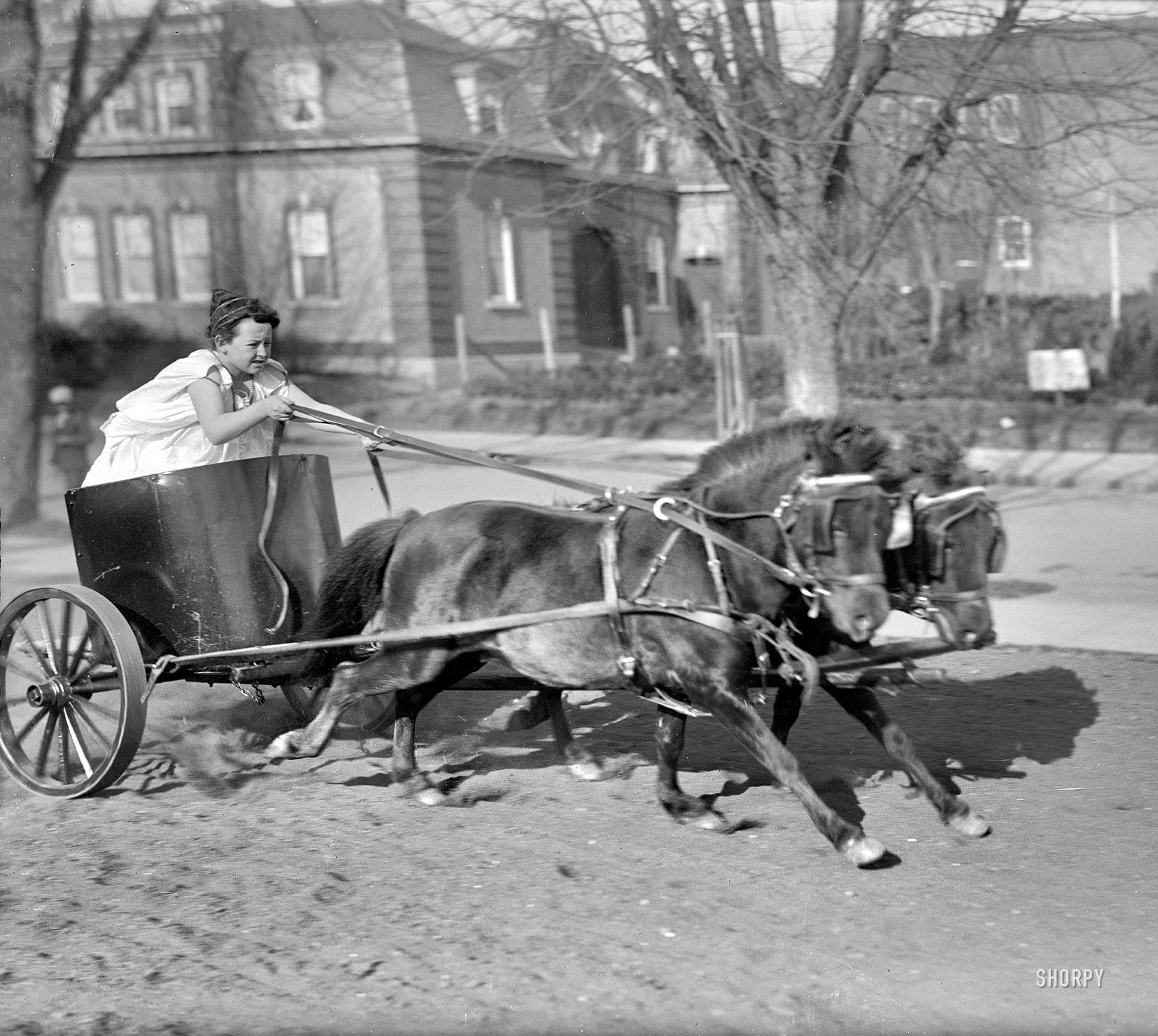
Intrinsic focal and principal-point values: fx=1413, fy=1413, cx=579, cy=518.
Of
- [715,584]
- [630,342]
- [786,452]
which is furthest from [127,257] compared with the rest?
[715,584]

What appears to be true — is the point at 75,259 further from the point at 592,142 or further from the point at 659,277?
the point at 592,142

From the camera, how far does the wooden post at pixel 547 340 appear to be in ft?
96.5

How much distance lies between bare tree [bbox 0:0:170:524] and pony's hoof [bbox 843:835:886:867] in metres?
10.5

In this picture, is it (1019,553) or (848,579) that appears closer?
(848,579)

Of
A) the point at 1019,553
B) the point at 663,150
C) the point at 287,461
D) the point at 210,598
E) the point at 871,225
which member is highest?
the point at 663,150

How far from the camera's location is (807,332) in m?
10.2

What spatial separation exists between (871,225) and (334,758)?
560 centimetres

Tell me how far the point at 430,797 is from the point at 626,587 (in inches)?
52.5

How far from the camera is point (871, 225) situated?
10.0 meters

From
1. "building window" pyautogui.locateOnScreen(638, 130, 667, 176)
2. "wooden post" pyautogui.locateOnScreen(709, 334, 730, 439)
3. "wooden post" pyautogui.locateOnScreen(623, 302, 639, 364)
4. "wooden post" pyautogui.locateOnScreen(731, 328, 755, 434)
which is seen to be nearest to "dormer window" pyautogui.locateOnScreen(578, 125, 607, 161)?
"building window" pyautogui.locateOnScreen(638, 130, 667, 176)

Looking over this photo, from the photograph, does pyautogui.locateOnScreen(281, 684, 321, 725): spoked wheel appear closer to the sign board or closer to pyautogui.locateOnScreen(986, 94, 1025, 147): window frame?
pyautogui.locateOnScreen(986, 94, 1025, 147): window frame

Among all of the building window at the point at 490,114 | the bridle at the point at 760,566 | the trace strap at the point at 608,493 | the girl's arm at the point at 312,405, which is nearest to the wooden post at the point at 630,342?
the building window at the point at 490,114

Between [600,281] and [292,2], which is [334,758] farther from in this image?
[600,281]

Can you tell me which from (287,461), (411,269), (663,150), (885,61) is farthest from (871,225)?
(411,269)
